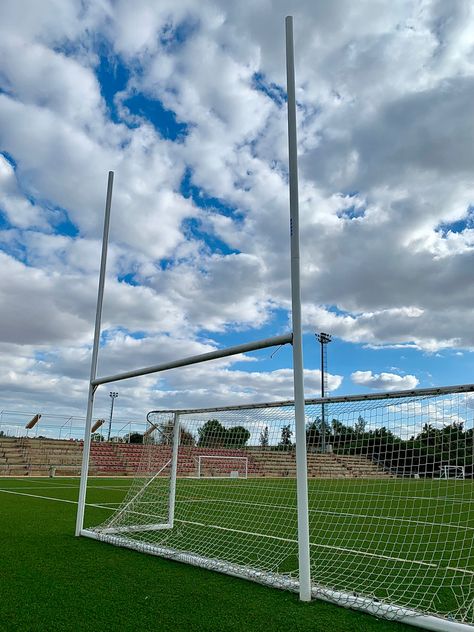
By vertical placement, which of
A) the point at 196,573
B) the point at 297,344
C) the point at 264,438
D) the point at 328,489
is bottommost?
the point at 196,573

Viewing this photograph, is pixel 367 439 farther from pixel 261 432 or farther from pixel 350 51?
pixel 350 51

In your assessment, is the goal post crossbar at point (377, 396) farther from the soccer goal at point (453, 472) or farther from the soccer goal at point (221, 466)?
the soccer goal at point (221, 466)

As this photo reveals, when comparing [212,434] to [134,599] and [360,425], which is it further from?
[134,599]

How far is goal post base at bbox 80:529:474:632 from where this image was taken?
10.8 feet

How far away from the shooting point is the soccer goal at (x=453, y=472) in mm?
5227

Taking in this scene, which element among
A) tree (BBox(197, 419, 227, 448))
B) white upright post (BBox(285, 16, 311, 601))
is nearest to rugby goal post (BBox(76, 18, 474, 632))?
white upright post (BBox(285, 16, 311, 601))

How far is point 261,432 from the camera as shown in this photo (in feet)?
21.7

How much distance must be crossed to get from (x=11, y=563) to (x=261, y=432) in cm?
311

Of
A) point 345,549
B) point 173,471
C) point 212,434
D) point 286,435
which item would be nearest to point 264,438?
point 286,435

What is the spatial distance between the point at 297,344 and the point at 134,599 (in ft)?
7.19

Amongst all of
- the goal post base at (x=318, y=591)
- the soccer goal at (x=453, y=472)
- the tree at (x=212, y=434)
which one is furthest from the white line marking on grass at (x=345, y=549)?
the tree at (x=212, y=434)

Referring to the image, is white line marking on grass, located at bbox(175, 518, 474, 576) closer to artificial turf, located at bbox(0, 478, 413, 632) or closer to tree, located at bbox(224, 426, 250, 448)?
tree, located at bbox(224, 426, 250, 448)

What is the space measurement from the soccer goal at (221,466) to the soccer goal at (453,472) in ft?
12.2

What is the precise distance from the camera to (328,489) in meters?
8.17
